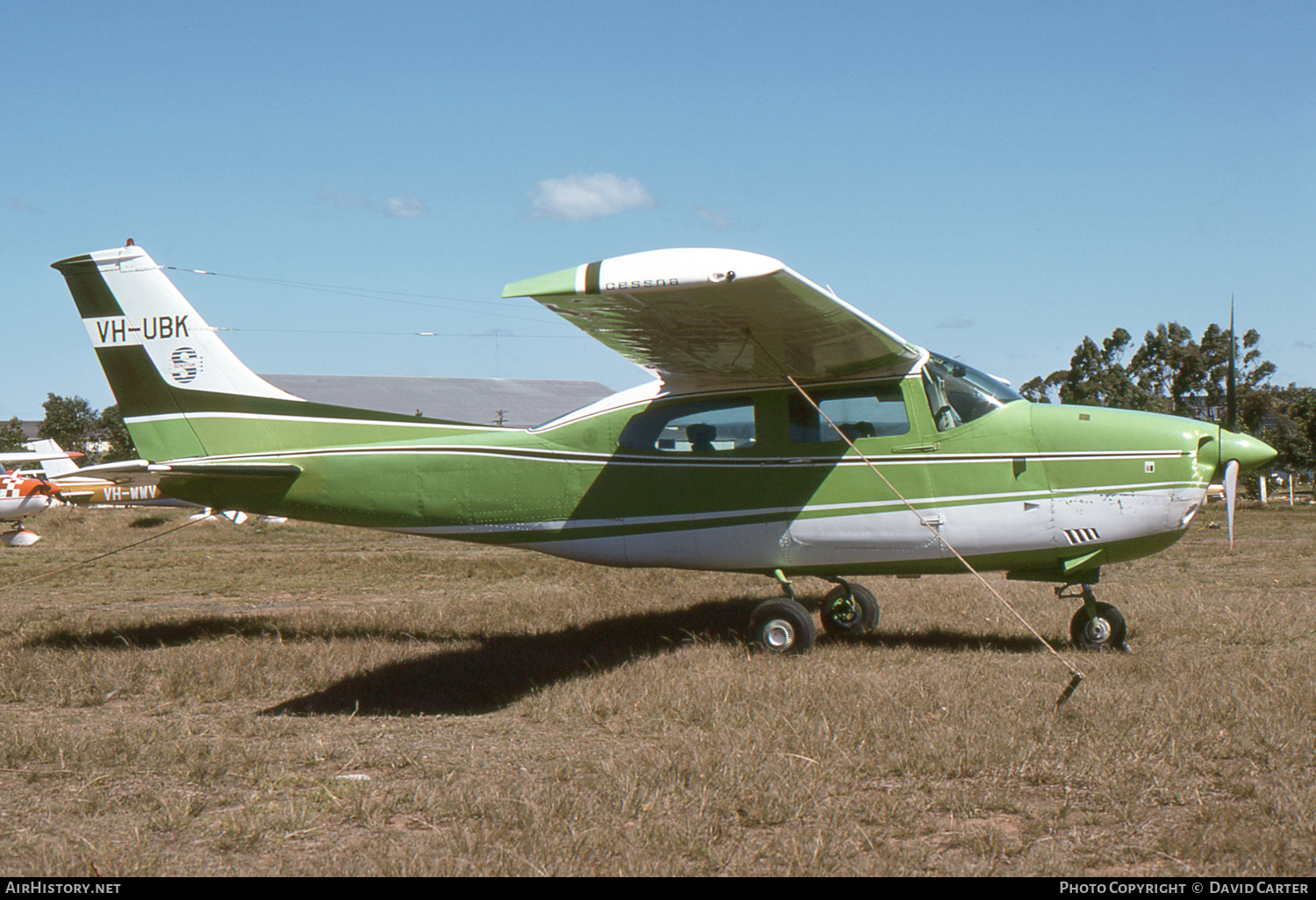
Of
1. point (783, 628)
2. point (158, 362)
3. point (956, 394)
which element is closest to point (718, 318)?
point (956, 394)

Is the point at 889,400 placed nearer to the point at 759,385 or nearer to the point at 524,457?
the point at 759,385

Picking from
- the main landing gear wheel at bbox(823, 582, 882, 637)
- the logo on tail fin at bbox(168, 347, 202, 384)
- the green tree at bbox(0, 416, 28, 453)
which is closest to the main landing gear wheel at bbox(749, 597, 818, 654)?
the main landing gear wheel at bbox(823, 582, 882, 637)

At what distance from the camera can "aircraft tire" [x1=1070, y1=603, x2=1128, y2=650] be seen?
26.3 feet

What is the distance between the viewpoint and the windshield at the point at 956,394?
7.99m

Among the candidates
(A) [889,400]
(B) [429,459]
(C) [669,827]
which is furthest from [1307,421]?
(C) [669,827]

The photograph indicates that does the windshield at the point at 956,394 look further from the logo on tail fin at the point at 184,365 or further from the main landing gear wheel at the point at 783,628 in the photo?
the logo on tail fin at the point at 184,365

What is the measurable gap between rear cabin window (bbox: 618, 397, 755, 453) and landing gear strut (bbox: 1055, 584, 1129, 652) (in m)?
3.17

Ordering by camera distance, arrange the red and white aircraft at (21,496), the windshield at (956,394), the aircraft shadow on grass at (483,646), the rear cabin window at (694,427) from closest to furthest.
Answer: the aircraft shadow on grass at (483,646) < the windshield at (956,394) < the rear cabin window at (694,427) < the red and white aircraft at (21,496)

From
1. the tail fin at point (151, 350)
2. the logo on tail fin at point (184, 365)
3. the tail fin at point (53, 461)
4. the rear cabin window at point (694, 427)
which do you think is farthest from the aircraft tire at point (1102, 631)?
the tail fin at point (53, 461)

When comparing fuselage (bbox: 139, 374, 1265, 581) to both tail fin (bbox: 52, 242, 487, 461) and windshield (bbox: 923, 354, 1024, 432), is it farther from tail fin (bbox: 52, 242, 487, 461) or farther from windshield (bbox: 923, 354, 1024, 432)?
tail fin (bbox: 52, 242, 487, 461)

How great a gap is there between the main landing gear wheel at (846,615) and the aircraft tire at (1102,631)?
75.1 inches

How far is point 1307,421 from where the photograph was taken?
3619 centimetres

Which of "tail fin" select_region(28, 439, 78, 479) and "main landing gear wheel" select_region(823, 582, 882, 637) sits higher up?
"main landing gear wheel" select_region(823, 582, 882, 637)
